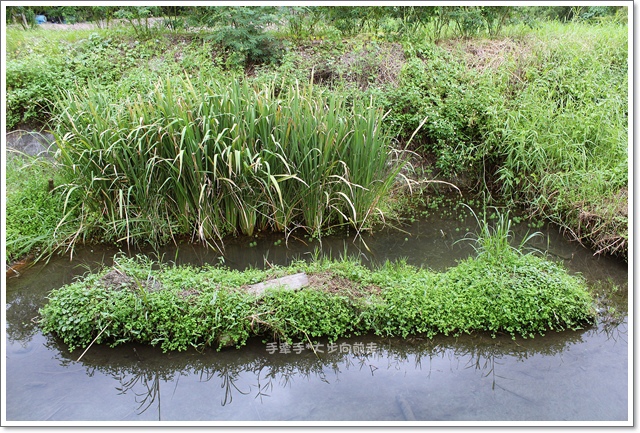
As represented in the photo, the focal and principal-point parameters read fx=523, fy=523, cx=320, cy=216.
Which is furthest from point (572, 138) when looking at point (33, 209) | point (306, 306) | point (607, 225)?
point (33, 209)

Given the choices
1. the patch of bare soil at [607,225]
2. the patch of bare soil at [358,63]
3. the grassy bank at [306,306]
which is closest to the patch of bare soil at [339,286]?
the grassy bank at [306,306]

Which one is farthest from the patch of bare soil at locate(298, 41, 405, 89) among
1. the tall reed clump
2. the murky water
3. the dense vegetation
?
the murky water

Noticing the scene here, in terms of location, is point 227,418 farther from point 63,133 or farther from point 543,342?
point 63,133

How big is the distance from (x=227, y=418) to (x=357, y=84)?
14.8 ft

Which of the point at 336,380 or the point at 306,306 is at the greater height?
the point at 306,306

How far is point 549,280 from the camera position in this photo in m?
3.74

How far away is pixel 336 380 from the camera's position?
3.28m

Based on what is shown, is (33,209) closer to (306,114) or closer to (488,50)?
(306,114)

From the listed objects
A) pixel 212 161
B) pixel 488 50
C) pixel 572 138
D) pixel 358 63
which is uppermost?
pixel 488 50

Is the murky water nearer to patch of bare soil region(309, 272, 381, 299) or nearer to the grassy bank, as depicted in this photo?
the grassy bank

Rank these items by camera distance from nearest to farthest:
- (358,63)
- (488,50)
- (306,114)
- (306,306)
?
(306,306), (306,114), (358,63), (488,50)

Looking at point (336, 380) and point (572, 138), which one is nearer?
point (336, 380)

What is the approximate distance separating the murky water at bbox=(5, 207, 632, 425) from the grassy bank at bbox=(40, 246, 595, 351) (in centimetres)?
10

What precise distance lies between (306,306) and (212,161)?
1626 mm
